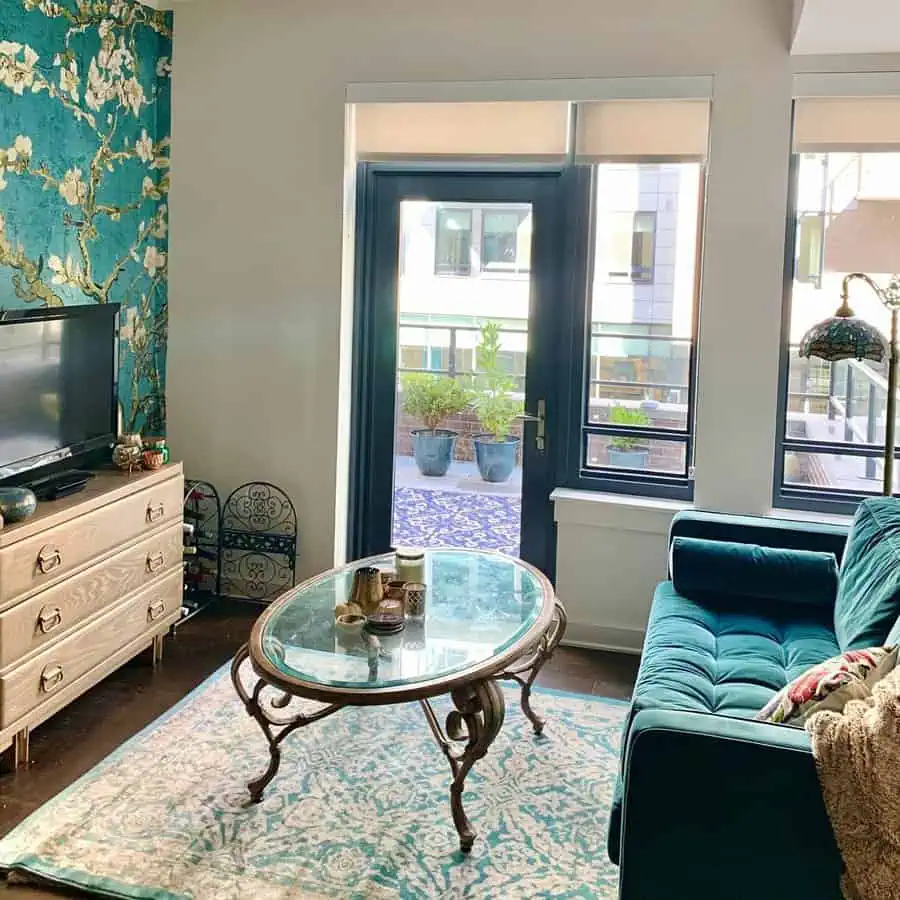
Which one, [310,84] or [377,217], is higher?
[310,84]

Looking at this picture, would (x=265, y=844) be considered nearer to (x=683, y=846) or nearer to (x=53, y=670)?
(x=53, y=670)

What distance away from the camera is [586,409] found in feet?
14.5

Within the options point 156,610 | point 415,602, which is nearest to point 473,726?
point 415,602

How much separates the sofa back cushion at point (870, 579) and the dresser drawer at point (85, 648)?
7.85 ft

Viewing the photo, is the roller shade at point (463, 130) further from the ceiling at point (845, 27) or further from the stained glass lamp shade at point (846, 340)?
the stained glass lamp shade at point (846, 340)

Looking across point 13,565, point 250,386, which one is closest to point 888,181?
point 250,386

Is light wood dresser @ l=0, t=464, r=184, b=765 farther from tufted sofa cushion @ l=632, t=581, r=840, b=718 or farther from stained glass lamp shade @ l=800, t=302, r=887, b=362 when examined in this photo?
stained glass lamp shade @ l=800, t=302, r=887, b=362

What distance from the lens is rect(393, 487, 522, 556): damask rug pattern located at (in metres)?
4.66

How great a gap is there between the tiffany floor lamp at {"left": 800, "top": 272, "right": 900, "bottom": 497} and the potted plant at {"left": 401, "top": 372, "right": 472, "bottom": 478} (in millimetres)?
1610

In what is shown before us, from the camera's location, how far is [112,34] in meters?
4.18

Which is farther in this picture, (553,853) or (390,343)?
(390,343)

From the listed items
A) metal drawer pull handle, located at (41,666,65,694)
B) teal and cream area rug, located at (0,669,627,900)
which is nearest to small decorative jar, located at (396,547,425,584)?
teal and cream area rug, located at (0,669,627,900)

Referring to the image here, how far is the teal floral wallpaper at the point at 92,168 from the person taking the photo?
3684 mm

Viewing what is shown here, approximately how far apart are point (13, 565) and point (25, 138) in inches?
64.9
